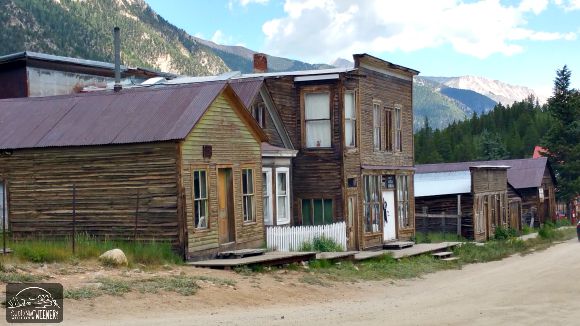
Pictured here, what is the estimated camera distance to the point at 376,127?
32281 millimetres

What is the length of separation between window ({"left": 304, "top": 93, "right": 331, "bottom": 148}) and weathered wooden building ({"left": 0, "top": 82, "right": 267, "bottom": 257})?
6260 mm

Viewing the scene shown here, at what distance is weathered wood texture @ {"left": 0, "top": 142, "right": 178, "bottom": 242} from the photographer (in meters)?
20.7

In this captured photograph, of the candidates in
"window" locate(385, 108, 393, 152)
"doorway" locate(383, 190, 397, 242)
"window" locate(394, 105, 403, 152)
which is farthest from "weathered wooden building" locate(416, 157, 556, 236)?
"window" locate(385, 108, 393, 152)

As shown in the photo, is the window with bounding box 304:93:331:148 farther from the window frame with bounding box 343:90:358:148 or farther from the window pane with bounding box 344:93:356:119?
the window frame with bounding box 343:90:358:148

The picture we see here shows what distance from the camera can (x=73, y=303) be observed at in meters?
14.4

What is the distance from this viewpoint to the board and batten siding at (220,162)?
68.8 feet

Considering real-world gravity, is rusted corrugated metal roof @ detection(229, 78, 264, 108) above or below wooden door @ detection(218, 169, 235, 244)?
above

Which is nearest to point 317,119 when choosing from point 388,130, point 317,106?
point 317,106

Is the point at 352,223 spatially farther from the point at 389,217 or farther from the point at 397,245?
the point at 389,217

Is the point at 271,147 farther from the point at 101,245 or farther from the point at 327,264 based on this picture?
the point at 101,245

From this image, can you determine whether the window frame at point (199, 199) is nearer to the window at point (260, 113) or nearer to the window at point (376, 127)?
the window at point (260, 113)

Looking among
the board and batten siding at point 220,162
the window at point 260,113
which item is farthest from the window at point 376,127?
the board and batten siding at point 220,162

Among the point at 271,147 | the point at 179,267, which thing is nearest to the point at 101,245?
the point at 179,267

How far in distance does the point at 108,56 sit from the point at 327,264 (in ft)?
448
